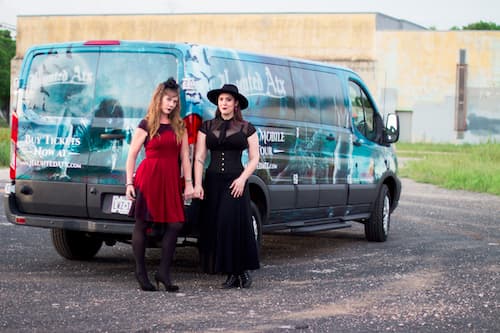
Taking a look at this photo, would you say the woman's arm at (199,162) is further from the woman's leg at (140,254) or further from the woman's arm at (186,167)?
the woman's leg at (140,254)

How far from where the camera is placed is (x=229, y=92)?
9469mm

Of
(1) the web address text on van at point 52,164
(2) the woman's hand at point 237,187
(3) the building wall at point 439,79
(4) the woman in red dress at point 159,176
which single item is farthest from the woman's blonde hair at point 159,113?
(3) the building wall at point 439,79

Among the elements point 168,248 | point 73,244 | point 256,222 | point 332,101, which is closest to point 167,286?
point 168,248

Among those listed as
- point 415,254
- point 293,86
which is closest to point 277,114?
point 293,86

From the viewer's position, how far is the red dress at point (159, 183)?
9211 mm

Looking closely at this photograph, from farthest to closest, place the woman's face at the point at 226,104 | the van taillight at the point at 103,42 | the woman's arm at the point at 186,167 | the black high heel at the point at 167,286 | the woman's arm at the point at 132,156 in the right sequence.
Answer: the van taillight at the point at 103,42 → the woman's face at the point at 226,104 → the woman's arm at the point at 186,167 → the black high heel at the point at 167,286 → the woman's arm at the point at 132,156

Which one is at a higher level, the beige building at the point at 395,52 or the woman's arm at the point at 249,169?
the beige building at the point at 395,52

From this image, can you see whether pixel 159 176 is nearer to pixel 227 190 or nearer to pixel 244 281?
pixel 227 190

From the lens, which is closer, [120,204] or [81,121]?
[120,204]

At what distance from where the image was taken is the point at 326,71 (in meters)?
12.5

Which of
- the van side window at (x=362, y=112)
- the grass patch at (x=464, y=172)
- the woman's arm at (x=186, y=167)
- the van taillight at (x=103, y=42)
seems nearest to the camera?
the woman's arm at (x=186, y=167)

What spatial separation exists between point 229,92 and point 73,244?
283 centimetres

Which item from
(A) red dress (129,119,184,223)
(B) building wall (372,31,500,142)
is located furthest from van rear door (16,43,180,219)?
(B) building wall (372,31,500,142)

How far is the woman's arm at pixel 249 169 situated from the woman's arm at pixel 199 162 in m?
0.30
